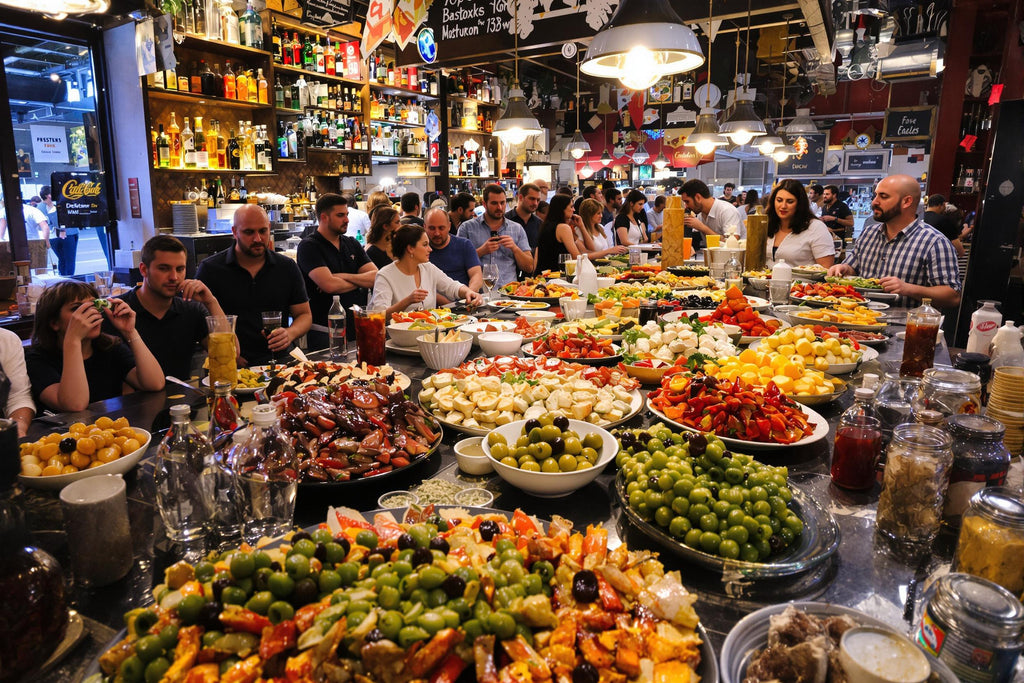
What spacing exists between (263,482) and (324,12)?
616 centimetres

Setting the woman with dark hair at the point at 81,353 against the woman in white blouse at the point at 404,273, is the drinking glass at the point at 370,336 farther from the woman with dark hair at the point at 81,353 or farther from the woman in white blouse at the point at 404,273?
the woman in white blouse at the point at 404,273

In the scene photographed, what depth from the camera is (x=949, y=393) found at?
1828mm

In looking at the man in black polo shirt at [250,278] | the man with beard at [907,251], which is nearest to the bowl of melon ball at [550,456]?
the man in black polo shirt at [250,278]

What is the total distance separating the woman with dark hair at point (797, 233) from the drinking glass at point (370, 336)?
4.88 metres

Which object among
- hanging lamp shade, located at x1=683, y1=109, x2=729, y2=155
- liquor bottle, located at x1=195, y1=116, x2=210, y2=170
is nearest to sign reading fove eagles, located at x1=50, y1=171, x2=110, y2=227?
liquor bottle, located at x1=195, y1=116, x2=210, y2=170

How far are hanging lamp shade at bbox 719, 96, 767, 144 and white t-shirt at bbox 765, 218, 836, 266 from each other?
1.13 m

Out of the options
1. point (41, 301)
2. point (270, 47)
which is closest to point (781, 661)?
point (41, 301)

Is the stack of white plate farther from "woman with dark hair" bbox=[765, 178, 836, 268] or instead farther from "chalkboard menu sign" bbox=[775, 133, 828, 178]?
"chalkboard menu sign" bbox=[775, 133, 828, 178]

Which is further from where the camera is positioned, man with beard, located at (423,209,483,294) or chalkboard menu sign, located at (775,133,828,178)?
chalkboard menu sign, located at (775,133,828,178)

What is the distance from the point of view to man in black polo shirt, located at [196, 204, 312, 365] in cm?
422

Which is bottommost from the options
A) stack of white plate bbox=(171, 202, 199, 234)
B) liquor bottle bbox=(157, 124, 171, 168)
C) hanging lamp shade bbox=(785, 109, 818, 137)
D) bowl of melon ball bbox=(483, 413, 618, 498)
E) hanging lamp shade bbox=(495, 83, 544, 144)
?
bowl of melon ball bbox=(483, 413, 618, 498)

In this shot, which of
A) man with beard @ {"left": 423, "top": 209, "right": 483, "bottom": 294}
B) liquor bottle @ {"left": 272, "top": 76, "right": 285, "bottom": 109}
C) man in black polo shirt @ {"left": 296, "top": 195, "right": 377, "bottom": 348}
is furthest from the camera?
liquor bottle @ {"left": 272, "top": 76, "right": 285, "bottom": 109}

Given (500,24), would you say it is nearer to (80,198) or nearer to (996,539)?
(80,198)

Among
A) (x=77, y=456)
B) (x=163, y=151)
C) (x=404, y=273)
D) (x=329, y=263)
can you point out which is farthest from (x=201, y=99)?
(x=77, y=456)
